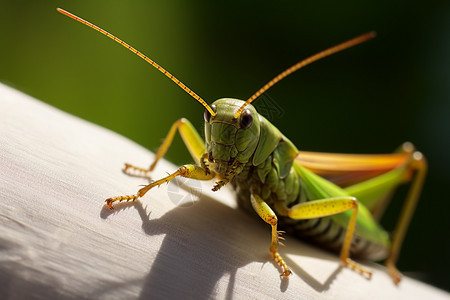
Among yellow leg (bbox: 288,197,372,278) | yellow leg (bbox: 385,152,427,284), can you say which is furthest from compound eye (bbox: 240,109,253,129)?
yellow leg (bbox: 385,152,427,284)

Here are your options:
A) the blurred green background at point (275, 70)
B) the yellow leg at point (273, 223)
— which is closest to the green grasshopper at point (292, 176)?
the yellow leg at point (273, 223)

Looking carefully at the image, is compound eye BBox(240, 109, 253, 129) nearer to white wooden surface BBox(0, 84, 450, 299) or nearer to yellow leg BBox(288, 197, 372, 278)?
white wooden surface BBox(0, 84, 450, 299)

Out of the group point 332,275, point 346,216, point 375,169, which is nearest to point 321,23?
point 375,169

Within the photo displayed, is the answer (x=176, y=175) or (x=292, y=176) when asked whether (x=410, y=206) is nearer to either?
(x=292, y=176)

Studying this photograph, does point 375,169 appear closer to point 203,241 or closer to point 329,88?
point 329,88

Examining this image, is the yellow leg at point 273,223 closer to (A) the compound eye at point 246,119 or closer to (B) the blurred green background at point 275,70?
(A) the compound eye at point 246,119
